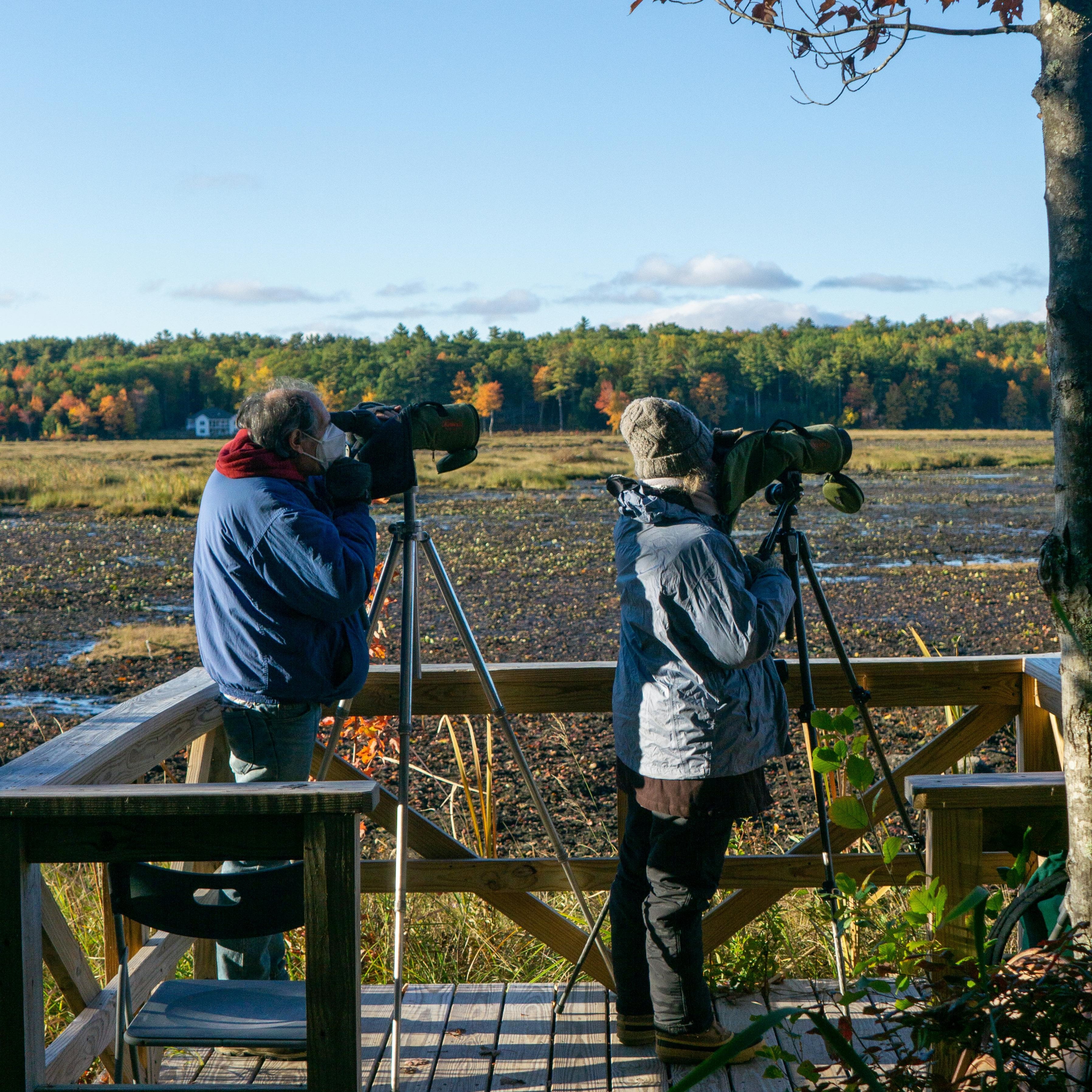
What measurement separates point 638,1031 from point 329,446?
4.85 feet

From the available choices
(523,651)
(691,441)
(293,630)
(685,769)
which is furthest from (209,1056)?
(523,651)

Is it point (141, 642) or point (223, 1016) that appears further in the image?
point (141, 642)

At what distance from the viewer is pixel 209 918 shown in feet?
4.94

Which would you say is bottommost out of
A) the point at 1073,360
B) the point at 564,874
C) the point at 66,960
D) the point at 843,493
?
the point at 564,874

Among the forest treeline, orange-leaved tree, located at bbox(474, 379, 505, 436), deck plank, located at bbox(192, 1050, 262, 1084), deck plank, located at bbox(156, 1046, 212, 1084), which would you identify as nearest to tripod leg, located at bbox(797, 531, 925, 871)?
deck plank, located at bbox(192, 1050, 262, 1084)

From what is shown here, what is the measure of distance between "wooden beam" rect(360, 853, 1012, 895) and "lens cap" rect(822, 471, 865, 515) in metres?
0.85

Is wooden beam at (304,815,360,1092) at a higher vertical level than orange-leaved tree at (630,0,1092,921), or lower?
lower

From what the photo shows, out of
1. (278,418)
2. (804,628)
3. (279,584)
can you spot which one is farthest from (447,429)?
(804,628)

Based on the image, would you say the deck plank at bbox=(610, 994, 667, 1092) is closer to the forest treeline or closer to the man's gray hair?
the man's gray hair

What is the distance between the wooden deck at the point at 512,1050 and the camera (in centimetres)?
224

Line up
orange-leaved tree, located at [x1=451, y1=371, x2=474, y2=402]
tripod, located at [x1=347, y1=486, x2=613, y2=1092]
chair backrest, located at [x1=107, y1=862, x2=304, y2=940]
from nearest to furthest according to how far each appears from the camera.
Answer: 1. chair backrest, located at [x1=107, y1=862, x2=304, y2=940]
2. tripod, located at [x1=347, y1=486, x2=613, y2=1092]
3. orange-leaved tree, located at [x1=451, y1=371, x2=474, y2=402]

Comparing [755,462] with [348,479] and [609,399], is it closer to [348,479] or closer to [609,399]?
[348,479]

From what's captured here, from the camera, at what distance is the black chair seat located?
1493 millimetres

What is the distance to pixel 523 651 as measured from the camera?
11.4 metres
